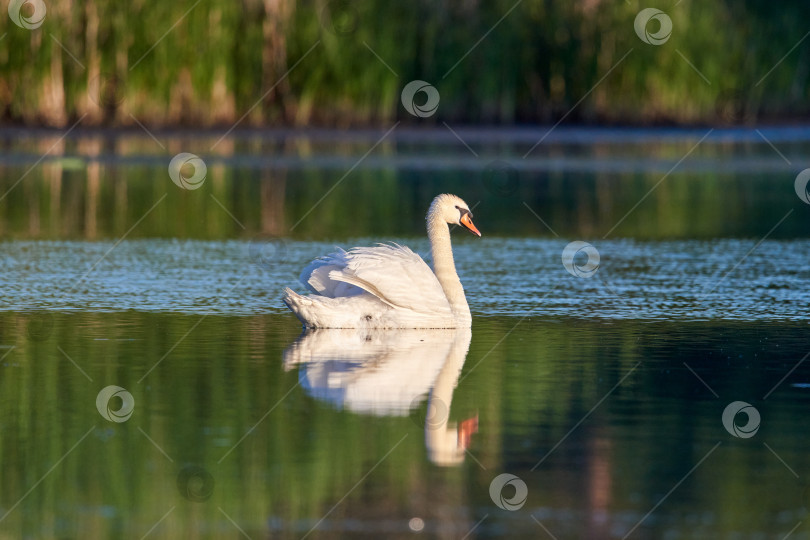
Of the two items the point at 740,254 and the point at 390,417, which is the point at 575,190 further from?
the point at 390,417

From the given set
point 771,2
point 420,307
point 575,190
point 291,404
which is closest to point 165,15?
point 575,190

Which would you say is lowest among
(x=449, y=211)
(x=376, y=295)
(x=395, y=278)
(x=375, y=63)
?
(x=376, y=295)

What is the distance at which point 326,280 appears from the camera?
966 cm
